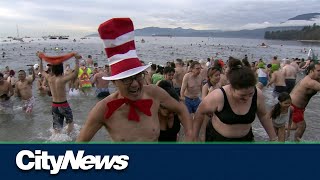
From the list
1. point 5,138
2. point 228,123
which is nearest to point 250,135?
point 228,123

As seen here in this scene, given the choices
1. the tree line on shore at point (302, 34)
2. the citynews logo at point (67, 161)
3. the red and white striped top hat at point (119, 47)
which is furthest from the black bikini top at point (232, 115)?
the tree line on shore at point (302, 34)

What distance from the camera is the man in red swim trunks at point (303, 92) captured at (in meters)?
5.73

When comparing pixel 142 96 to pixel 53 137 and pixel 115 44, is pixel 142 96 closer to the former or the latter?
Result: pixel 115 44

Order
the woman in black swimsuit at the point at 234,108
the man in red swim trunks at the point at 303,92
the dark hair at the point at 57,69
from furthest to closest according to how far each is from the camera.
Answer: the dark hair at the point at 57,69
the man in red swim trunks at the point at 303,92
the woman in black swimsuit at the point at 234,108

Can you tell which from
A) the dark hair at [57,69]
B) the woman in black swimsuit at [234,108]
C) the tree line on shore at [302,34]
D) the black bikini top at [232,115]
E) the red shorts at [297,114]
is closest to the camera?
the woman in black swimsuit at [234,108]

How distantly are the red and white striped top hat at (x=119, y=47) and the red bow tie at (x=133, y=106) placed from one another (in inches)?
9.0

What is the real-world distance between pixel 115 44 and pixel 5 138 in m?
6.62

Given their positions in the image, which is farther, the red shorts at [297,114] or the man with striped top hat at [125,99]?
the red shorts at [297,114]

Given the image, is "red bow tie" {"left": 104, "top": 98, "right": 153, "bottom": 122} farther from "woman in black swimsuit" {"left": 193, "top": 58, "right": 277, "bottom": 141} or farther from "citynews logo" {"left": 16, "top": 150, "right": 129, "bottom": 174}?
"woman in black swimsuit" {"left": 193, "top": 58, "right": 277, "bottom": 141}

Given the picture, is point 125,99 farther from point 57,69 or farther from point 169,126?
point 57,69

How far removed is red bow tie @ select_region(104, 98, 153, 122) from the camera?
8.20 feet

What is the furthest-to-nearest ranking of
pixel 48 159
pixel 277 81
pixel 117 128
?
pixel 277 81
pixel 117 128
pixel 48 159

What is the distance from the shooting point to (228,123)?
3242 mm

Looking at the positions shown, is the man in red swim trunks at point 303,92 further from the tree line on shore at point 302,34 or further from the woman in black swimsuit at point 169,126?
the tree line on shore at point 302,34
